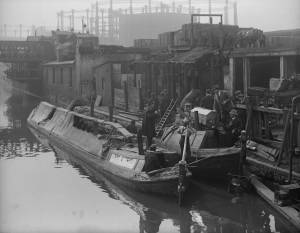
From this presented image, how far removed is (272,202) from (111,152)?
22.9ft

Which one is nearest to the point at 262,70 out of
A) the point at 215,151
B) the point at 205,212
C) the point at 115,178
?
the point at 215,151

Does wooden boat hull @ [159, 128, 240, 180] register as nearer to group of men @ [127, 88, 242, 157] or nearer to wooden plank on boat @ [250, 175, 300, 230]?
group of men @ [127, 88, 242, 157]

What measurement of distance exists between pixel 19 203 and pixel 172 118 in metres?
8.81

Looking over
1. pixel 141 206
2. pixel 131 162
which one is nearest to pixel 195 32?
pixel 131 162

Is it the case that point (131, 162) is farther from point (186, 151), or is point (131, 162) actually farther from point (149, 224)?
point (149, 224)

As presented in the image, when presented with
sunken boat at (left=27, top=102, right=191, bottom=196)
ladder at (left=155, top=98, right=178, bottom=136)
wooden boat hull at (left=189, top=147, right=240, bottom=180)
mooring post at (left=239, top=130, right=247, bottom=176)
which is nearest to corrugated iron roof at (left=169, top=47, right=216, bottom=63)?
ladder at (left=155, top=98, right=178, bottom=136)

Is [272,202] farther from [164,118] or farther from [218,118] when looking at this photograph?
[164,118]

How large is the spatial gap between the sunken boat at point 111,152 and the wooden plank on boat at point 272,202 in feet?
7.03

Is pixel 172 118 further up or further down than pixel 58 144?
further up

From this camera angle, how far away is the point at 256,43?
23.7 m

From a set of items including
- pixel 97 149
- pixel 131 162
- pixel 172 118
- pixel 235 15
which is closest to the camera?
pixel 131 162

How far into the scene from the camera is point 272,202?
1185cm

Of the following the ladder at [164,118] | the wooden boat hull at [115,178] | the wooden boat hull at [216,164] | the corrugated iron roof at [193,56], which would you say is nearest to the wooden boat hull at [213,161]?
the wooden boat hull at [216,164]

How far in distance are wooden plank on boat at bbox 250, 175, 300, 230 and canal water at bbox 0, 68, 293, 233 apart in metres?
0.25
